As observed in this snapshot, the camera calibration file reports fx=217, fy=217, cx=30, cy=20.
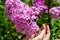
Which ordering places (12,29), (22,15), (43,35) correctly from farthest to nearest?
1. (12,29)
2. (43,35)
3. (22,15)

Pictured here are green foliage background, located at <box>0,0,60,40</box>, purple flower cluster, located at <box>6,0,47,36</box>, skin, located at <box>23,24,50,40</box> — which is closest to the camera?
purple flower cluster, located at <box>6,0,47,36</box>

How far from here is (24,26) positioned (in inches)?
71.1

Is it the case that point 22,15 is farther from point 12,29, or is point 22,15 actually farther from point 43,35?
point 12,29

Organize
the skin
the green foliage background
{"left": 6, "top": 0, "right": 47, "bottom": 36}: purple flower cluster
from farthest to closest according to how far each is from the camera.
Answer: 1. the green foliage background
2. the skin
3. {"left": 6, "top": 0, "right": 47, "bottom": 36}: purple flower cluster

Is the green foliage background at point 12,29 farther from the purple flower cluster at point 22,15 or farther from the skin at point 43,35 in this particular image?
the purple flower cluster at point 22,15

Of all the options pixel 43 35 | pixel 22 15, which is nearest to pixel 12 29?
pixel 43 35

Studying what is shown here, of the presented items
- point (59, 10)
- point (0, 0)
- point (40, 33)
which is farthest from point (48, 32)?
point (0, 0)

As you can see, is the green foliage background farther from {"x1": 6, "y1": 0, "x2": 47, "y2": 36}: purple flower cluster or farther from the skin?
{"x1": 6, "y1": 0, "x2": 47, "y2": 36}: purple flower cluster

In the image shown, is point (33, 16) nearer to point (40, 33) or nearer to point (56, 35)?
point (40, 33)

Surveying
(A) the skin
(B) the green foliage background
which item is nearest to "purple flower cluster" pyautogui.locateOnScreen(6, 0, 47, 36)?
(A) the skin

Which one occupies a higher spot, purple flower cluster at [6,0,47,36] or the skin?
purple flower cluster at [6,0,47,36]

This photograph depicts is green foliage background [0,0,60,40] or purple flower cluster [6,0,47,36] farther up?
purple flower cluster [6,0,47,36]

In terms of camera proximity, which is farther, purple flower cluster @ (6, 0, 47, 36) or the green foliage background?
the green foliage background

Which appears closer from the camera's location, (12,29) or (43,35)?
(43,35)
